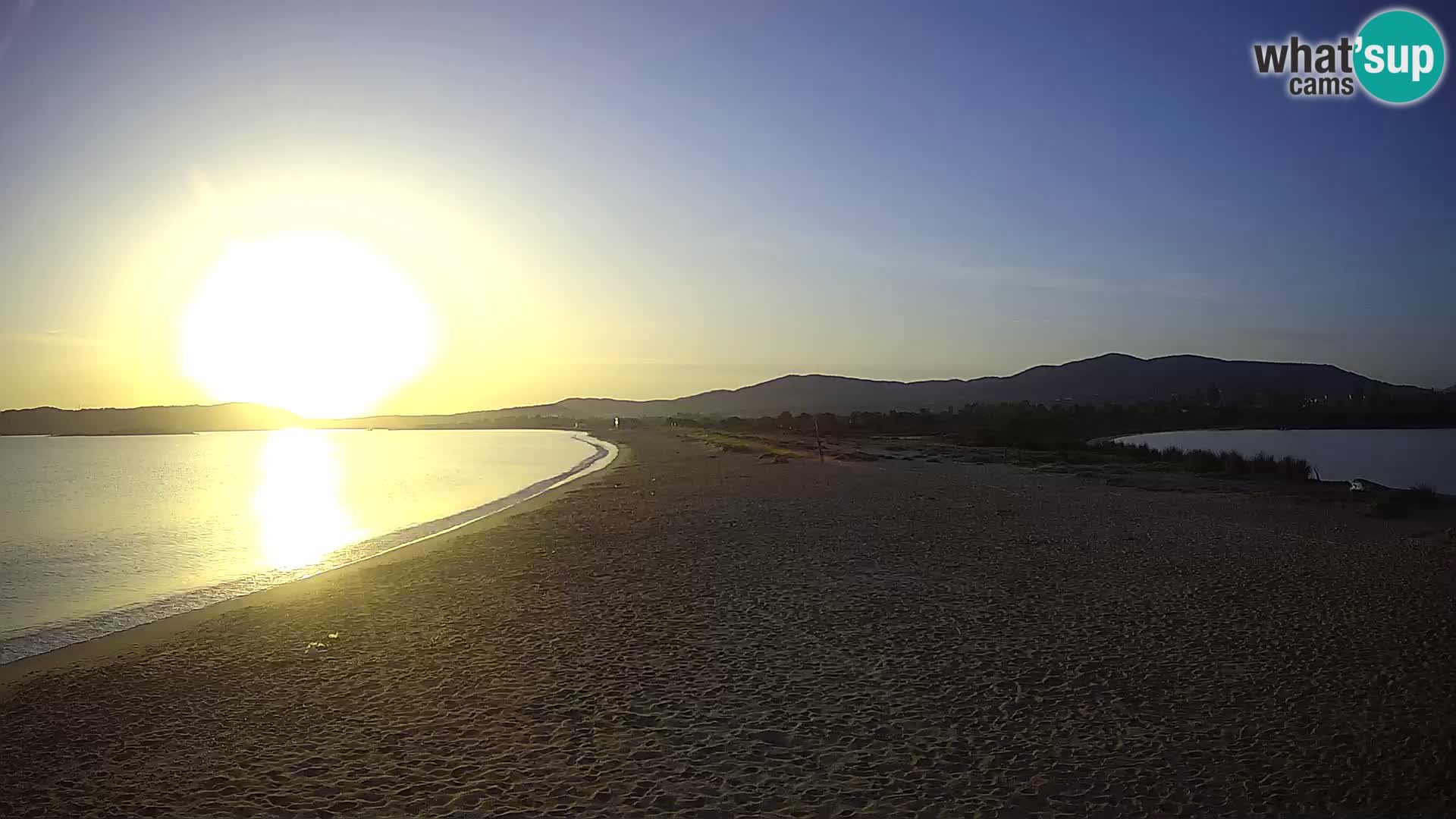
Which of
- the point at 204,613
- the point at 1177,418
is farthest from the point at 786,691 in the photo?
the point at 1177,418

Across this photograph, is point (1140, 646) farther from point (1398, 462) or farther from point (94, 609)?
point (1398, 462)

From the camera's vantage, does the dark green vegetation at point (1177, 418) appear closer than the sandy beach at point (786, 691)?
No

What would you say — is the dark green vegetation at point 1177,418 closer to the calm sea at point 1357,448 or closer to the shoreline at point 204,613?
the calm sea at point 1357,448

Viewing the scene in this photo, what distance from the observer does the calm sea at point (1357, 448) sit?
101ft

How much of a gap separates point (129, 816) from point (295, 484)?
114 feet

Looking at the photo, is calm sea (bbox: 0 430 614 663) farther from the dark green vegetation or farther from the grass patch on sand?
the dark green vegetation

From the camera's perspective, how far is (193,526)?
2191cm

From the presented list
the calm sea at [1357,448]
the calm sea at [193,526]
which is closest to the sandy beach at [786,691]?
the calm sea at [193,526]

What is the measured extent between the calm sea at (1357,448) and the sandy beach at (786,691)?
21075 mm

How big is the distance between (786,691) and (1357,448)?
5002 centimetres

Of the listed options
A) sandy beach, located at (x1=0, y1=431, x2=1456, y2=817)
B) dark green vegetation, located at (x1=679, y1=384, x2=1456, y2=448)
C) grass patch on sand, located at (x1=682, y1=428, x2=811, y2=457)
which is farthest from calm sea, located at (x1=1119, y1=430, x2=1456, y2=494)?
sandy beach, located at (x1=0, y1=431, x2=1456, y2=817)

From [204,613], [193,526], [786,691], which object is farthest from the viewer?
[193,526]

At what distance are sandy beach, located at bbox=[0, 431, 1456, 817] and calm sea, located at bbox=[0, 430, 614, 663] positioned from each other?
2194 millimetres

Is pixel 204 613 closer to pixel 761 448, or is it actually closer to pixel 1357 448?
pixel 761 448
